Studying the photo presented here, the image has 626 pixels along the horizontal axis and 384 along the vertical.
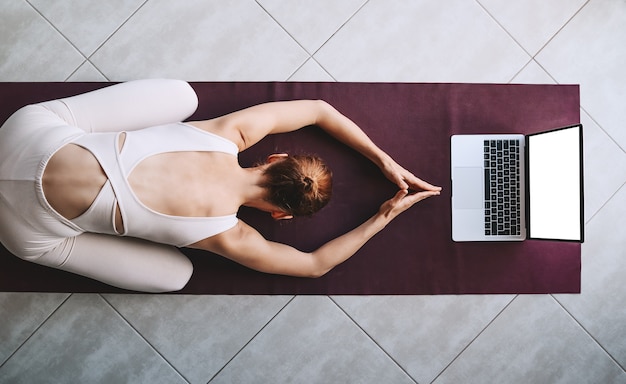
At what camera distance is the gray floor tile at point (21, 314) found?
194 centimetres

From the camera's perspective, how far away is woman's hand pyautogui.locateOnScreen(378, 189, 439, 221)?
183 cm

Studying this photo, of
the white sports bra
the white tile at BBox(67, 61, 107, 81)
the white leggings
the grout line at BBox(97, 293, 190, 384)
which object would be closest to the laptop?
the white sports bra

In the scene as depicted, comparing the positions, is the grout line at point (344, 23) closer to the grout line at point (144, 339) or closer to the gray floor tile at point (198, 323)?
the gray floor tile at point (198, 323)

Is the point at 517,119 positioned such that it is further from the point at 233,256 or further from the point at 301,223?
the point at 233,256

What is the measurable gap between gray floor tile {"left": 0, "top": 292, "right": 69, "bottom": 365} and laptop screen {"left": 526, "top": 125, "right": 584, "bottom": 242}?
1833 millimetres

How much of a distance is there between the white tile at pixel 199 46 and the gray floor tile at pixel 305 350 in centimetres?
96

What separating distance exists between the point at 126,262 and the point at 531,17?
1.85 meters

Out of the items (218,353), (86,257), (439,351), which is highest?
(86,257)

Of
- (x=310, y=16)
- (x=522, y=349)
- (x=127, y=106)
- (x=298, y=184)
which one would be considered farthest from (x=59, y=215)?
(x=522, y=349)

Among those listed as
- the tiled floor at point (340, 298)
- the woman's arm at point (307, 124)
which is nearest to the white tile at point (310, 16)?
the tiled floor at point (340, 298)

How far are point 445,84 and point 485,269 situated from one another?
0.76 meters

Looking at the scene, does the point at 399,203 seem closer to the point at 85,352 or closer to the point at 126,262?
the point at 126,262

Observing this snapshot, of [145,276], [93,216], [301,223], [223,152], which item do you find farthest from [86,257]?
[301,223]

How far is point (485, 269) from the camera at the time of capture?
195 centimetres
